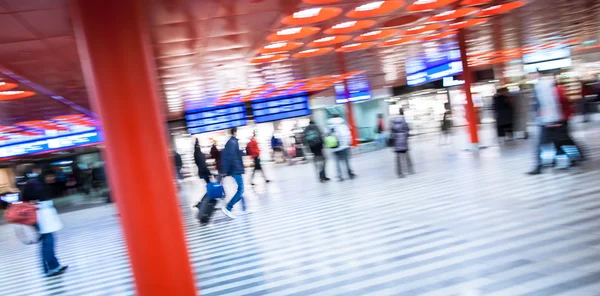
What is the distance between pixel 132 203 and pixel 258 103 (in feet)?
81.6

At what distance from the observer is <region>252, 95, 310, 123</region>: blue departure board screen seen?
2948 centimetres

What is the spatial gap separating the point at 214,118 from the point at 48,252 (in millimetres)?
21901

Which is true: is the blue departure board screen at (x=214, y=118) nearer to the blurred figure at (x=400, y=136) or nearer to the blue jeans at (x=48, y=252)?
the blurred figure at (x=400, y=136)

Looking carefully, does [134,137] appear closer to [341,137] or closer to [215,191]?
[215,191]

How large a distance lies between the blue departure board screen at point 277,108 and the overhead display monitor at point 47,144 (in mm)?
8547

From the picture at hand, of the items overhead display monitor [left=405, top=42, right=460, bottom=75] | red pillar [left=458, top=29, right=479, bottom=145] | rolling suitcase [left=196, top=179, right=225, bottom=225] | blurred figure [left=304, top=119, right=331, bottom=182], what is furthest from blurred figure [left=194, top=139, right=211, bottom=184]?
overhead display monitor [left=405, top=42, right=460, bottom=75]

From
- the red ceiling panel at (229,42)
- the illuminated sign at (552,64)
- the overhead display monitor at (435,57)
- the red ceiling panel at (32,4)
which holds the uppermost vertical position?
the red ceiling panel at (229,42)

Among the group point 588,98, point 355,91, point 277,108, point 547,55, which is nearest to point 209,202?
point 277,108

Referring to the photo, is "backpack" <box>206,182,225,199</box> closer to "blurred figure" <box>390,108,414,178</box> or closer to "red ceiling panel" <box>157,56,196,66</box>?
"red ceiling panel" <box>157,56,196,66</box>

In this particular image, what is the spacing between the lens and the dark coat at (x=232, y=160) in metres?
11.0

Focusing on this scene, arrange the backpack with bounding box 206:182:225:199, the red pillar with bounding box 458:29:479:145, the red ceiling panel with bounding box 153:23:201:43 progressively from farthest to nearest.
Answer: the red pillar with bounding box 458:29:479:145, the backpack with bounding box 206:182:225:199, the red ceiling panel with bounding box 153:23:201:43

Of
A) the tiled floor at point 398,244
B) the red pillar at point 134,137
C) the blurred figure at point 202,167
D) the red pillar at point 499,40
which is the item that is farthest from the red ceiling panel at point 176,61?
the red pillar at point 499,40

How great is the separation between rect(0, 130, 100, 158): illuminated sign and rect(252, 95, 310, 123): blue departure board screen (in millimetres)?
8647

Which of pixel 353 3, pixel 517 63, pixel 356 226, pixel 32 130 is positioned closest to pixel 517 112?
pixel 353 3
